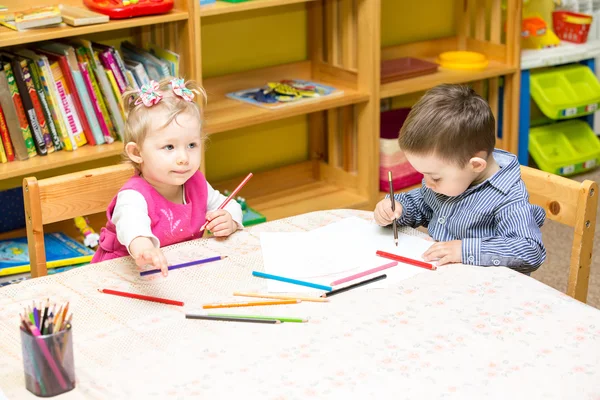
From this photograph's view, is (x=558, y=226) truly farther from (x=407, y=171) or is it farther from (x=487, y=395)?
(x=487, y=395)

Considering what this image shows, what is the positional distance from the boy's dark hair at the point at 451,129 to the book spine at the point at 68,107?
4.35 ft

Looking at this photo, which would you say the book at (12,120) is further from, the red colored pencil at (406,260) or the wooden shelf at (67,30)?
the red colored pencil at (406,260)

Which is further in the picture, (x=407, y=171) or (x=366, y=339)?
(x=407, y=171)

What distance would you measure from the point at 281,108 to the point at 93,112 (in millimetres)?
649

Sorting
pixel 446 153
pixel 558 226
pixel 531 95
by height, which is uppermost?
pixel 446 153

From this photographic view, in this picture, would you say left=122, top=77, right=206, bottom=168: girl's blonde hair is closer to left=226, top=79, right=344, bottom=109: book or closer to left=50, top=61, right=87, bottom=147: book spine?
left=50, top=61, right=87, bottom=147: book spine

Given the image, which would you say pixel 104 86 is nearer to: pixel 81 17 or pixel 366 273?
pixel 81 17

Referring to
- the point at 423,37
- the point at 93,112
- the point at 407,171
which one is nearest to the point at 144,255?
the point at 93,112

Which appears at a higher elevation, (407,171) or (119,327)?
(119,327)

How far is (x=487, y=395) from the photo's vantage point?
1.11 metres

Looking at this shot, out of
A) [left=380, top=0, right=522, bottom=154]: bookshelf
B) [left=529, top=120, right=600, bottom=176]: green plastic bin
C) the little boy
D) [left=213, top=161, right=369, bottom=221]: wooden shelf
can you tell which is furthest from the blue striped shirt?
[left=529, top=120, right=600, bottom=176]: green plastic bin

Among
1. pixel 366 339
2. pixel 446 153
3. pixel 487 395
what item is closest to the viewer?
pixel 487 395

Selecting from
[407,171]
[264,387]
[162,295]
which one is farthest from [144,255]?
[407,171]

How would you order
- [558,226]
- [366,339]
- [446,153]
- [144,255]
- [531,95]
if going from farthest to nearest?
[531,95], [558,226], [446,153], [144,255], [366,339]
